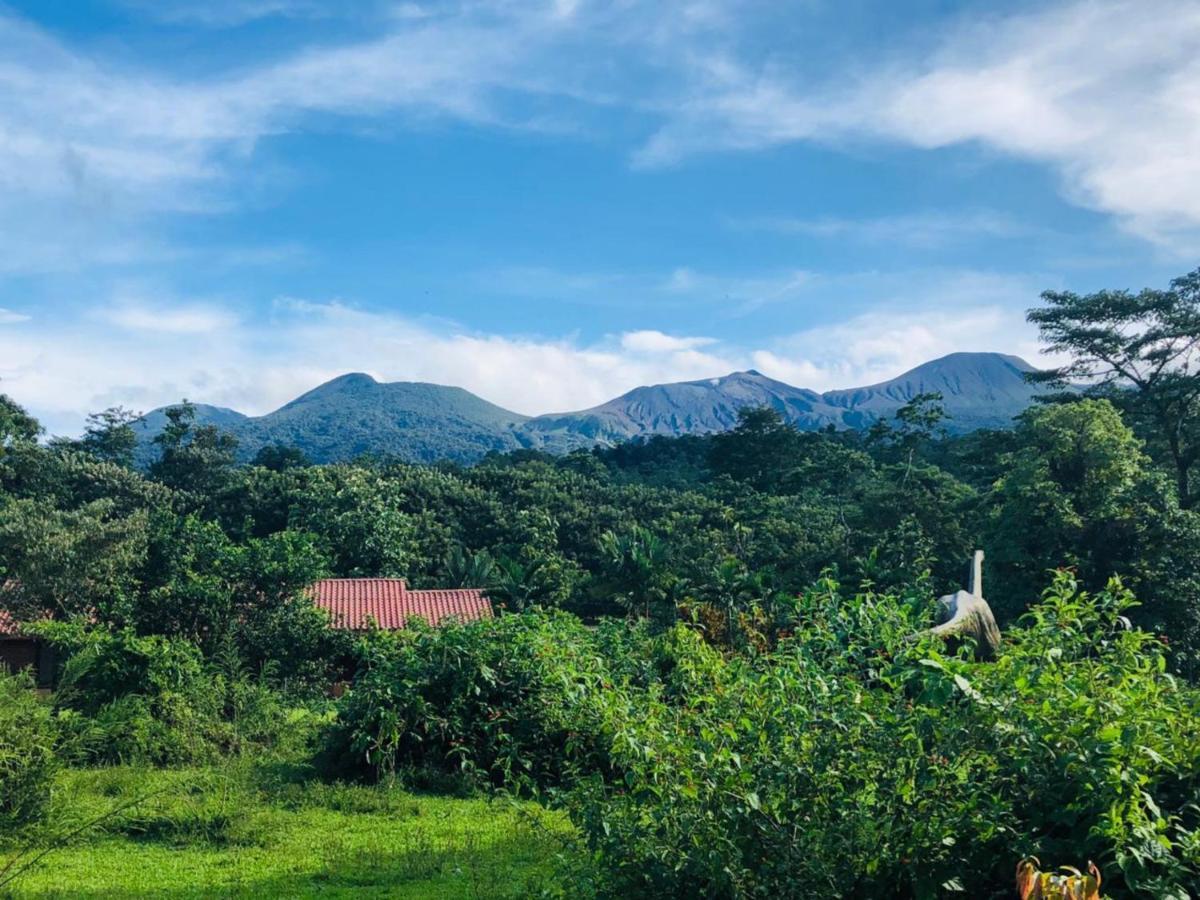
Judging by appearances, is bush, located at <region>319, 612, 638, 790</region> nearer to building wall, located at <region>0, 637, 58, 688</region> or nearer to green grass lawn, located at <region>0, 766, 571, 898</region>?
green grass lawn, located at <region>0, 766, 571, 898</region>

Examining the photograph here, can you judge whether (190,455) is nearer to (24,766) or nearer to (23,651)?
(23,651)

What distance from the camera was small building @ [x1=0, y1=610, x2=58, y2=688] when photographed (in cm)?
2031

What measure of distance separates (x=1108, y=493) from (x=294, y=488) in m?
26.1

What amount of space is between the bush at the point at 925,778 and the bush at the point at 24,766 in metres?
6.23

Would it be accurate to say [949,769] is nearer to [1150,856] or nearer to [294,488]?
[1150,856]

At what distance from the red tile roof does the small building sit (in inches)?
229

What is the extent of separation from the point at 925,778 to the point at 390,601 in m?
20.7

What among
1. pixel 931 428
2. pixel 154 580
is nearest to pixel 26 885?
pixel 154 580

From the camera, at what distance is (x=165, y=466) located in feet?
148

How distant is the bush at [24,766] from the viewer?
807cm

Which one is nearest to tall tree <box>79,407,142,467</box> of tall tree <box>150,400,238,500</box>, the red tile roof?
tall tree <box>150,400,238,500</box>

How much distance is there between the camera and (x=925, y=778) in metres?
3.51

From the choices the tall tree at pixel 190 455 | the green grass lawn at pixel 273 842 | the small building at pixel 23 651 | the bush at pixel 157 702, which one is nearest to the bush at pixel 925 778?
the green grass lawn at pixel 273 842

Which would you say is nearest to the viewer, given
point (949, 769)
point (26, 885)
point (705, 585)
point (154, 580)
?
point (949, 769)
